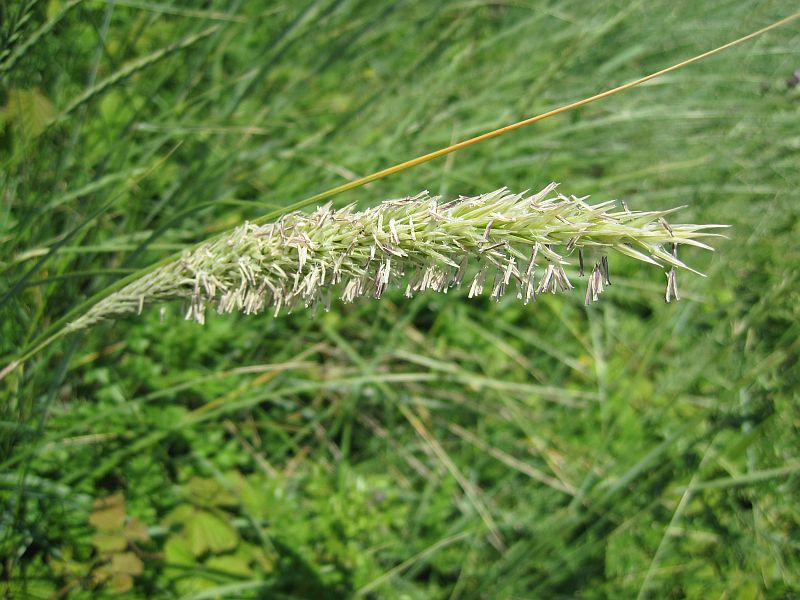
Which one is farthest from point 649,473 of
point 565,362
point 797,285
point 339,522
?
point 339,522

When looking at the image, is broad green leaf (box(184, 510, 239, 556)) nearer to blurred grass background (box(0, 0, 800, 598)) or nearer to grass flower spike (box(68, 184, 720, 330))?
blurred grass background (box(0, 0, 800, 598))

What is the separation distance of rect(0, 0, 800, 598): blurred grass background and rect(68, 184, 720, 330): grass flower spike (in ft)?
1.68

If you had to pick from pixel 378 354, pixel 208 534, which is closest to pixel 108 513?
pixel 208 534

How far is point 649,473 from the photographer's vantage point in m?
2.34

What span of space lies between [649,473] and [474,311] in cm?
92

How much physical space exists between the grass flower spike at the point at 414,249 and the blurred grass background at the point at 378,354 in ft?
1.68

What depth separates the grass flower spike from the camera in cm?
85

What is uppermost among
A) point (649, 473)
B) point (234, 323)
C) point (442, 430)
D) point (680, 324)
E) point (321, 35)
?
point (321, 35)

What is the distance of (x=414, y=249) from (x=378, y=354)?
1468 mm

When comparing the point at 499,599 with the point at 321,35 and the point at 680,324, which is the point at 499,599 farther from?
the point at 321,35

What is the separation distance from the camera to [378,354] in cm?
235

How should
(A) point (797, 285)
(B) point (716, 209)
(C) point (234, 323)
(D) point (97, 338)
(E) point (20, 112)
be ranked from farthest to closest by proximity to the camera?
1. (B) point (716, 209)
2. (C) point (234, 323)
3. (D) point (97, 338)
4. (A) point (797, 285)
5. (E) point (20, 112)

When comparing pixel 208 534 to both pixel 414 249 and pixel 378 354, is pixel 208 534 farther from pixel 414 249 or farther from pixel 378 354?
pixel 414 249

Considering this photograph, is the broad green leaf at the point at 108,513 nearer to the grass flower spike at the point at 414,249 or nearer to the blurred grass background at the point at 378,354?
the blurred grass background at the point at 378,354
